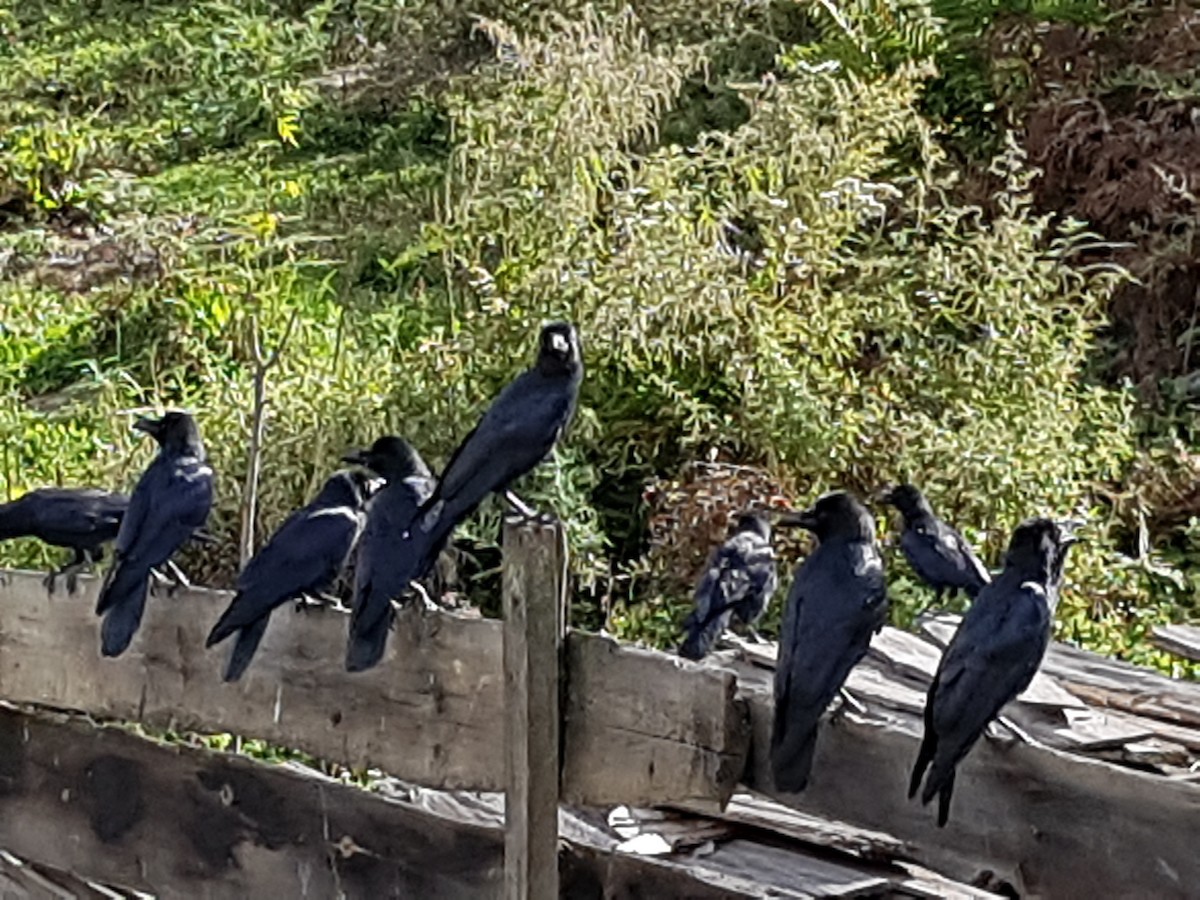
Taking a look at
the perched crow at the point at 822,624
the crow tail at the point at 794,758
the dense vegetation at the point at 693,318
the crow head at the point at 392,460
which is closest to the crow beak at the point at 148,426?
the crow head at the point at 392,460

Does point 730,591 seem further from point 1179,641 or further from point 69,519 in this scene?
point 69,519

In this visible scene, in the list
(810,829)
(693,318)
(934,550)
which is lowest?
(810,829)

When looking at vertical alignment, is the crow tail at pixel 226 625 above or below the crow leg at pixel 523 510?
below

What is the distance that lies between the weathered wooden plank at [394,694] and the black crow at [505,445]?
12.1 inches

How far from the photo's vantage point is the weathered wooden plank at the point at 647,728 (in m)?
3.55

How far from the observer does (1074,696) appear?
4363 millimetres

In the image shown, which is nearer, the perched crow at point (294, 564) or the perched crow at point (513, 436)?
the perched crow at point (294, 564)

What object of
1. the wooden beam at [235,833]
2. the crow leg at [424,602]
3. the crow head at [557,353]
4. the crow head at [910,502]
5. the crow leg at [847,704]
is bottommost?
the wooden beam at [235,833]

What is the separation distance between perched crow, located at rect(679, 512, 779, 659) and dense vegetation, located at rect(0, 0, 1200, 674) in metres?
1.29

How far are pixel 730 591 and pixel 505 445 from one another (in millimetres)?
1253

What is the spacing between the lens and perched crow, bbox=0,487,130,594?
568 centimetres

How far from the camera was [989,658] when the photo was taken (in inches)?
144

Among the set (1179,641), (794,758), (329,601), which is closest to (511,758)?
(794,758)

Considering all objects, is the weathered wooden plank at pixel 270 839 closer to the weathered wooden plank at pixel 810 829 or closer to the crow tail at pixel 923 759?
the weathered wooden plank at pixel 810 829
